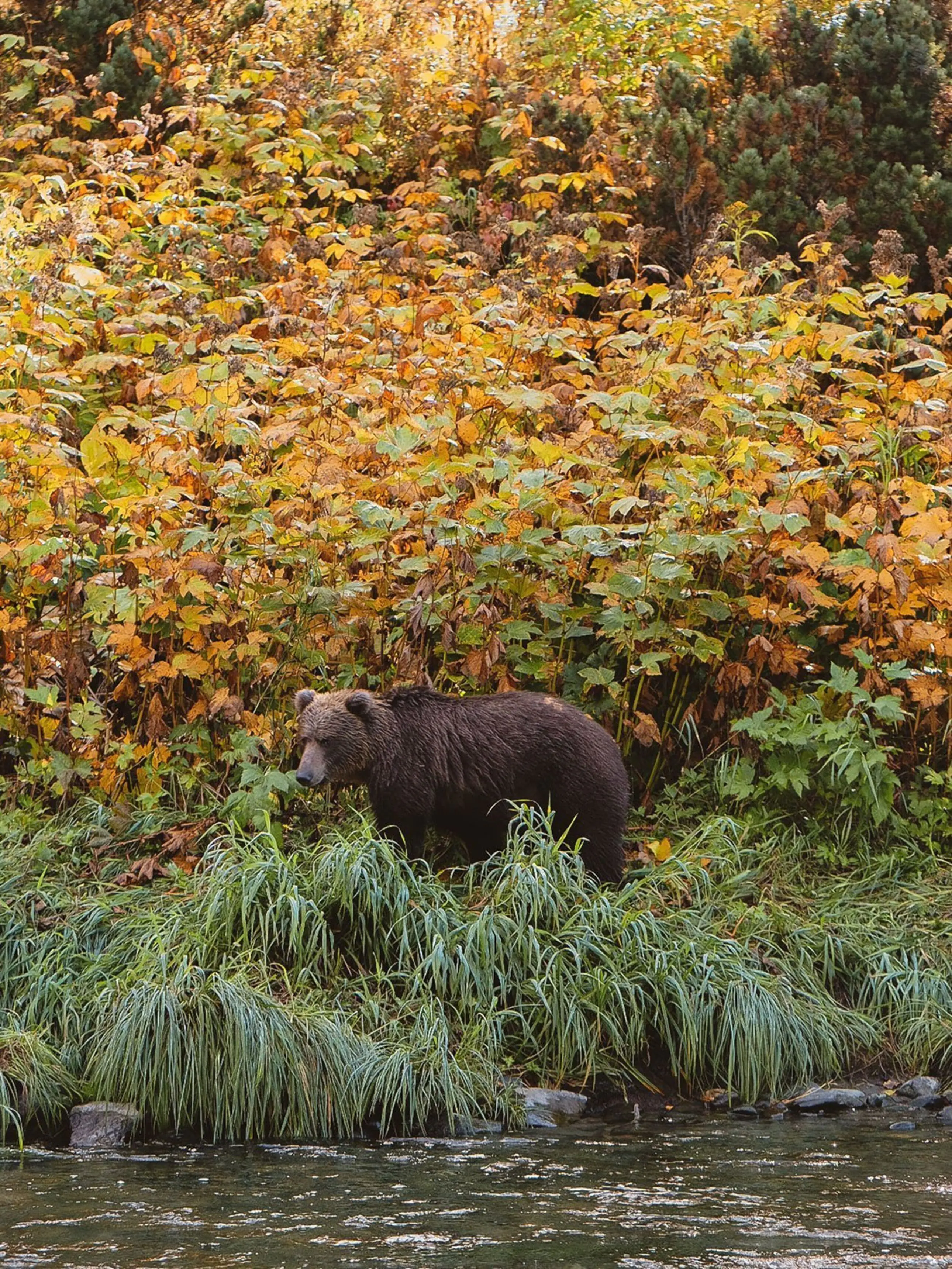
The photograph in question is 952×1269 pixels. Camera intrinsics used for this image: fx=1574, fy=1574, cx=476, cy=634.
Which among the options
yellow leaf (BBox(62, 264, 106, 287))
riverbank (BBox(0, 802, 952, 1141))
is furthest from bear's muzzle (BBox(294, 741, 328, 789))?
yellow leaf (BBox(62, 264, 106, 287))

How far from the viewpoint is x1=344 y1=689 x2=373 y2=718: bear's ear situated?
289 inches

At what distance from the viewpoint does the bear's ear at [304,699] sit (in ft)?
24.6

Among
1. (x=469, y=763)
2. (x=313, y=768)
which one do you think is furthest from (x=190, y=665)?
(x=469, y=763)

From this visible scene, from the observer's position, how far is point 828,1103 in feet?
22.0

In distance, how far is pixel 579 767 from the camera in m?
7.45

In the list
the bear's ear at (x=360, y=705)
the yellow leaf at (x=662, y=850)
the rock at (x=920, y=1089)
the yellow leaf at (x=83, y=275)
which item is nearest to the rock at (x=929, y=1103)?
the rock at (x=920, y=1089)

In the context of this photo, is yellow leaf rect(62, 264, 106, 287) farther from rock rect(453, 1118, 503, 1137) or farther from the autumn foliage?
rock rect(453, 1118, 503, 1137)

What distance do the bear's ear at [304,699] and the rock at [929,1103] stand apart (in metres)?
3.23

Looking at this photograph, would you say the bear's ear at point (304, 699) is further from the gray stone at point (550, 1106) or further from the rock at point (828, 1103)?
the rock at point (828, 1103)

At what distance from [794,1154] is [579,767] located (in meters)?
2.10

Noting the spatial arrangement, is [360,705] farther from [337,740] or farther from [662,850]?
[662,850]

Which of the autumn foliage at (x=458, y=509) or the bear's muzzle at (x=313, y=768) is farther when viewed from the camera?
the autumn foliage at (x=458, y=509)

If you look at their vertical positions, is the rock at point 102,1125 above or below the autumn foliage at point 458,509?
below

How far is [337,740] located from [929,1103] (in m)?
3.05
